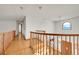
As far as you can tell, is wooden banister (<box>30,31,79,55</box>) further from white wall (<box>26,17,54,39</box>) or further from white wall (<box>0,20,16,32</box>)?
white wall (<box>0,20,16,32</box>)

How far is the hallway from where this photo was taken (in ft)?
4.99

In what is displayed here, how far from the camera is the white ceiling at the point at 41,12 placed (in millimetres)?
1307

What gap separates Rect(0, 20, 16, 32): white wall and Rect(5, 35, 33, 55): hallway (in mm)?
214

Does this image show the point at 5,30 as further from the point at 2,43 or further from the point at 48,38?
the point at 48,38

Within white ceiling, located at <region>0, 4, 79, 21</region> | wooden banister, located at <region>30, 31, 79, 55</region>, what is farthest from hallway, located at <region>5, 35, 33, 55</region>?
white ceiling, located at <region>0, 4, 79, 21</region>

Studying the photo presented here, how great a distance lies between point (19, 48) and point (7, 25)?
38 centimetres

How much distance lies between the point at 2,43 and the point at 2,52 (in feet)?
0.53

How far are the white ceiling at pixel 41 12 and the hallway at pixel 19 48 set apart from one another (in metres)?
0.37

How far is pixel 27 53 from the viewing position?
152cm

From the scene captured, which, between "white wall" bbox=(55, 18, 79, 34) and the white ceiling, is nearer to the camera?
the white ceiling

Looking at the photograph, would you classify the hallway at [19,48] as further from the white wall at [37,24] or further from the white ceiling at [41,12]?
the white ceiling at [41,12]

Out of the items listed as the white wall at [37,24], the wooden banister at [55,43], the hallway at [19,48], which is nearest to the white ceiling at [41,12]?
the white wall at [37,24]
